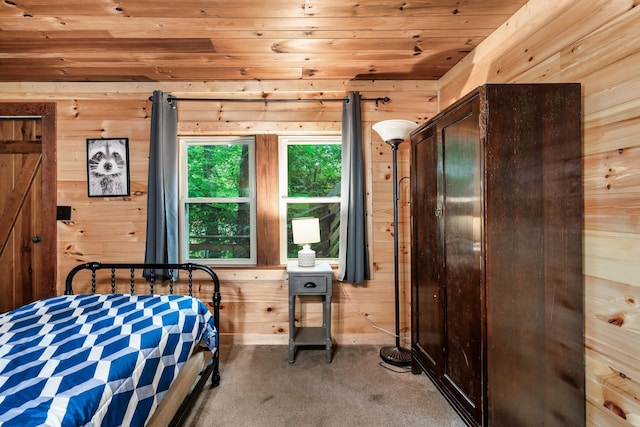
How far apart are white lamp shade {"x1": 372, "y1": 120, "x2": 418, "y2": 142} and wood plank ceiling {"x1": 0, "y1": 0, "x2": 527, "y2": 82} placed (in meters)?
0.51

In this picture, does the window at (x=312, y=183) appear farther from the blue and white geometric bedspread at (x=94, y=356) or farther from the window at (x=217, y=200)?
the blue and white geometric bedspread at (x=94, y=356)

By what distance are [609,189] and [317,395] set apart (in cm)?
191

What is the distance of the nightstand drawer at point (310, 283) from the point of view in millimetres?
2301

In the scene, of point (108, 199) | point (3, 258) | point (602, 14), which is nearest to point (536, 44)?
point (602, 14)

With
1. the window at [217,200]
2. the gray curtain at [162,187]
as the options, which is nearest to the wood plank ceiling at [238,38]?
the gray curtain at [162,187]

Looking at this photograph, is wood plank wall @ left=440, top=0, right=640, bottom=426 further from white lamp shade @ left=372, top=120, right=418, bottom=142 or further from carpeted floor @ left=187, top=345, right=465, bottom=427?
white lamp shade @ left=372, top=120, right=418, bottom=142

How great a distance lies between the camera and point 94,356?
1172 mm

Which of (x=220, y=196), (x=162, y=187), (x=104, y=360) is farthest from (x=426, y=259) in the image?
(x=162, y=187)

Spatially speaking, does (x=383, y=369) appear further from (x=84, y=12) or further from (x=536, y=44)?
(x=84, y=12)

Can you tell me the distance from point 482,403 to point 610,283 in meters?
0.76

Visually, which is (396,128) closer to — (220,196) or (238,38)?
(238,38)

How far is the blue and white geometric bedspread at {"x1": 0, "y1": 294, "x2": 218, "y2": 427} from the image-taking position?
919mm

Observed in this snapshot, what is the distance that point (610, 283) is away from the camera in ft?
4.14

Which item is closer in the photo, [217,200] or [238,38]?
[238,38]
